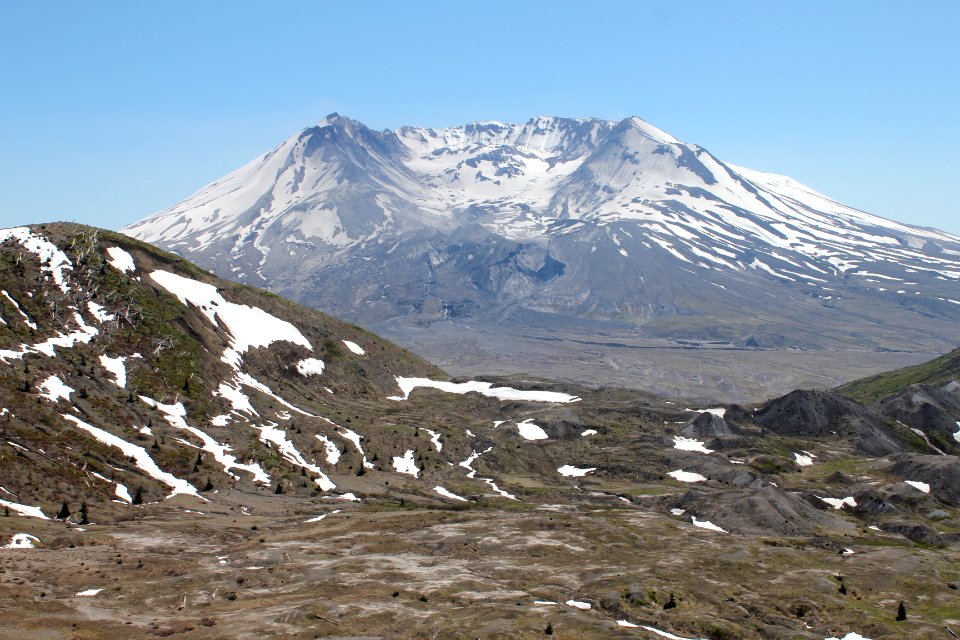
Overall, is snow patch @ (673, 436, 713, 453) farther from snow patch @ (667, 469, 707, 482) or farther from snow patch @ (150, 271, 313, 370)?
snow patch @ (150, 271, 313, 370)

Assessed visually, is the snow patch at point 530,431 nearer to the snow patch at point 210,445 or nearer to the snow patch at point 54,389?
the snow patch at point 210,445

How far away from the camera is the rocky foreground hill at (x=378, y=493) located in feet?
228

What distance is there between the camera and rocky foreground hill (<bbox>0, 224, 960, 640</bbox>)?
69.6 metres

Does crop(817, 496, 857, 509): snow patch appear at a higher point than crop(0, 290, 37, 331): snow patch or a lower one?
lower

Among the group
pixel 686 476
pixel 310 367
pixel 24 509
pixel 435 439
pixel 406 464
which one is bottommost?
pixel 686 476

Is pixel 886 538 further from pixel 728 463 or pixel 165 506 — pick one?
pixel 165 506

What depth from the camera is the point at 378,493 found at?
124 meters

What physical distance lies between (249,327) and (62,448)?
80.8 metres

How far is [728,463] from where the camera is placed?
504 ft

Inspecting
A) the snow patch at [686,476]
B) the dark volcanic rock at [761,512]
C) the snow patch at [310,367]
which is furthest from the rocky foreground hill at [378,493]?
the snow patch at [686,476]

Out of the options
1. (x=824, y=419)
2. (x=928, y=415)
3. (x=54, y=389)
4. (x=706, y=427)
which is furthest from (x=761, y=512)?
(x=928, y=415)

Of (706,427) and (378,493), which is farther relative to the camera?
(706,427)

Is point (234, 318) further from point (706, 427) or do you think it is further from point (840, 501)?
point (840, 501)

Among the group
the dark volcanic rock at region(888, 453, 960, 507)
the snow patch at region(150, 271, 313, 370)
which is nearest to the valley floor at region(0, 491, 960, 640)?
the dark volcanic rock at region(888, 453, 960, 507)
